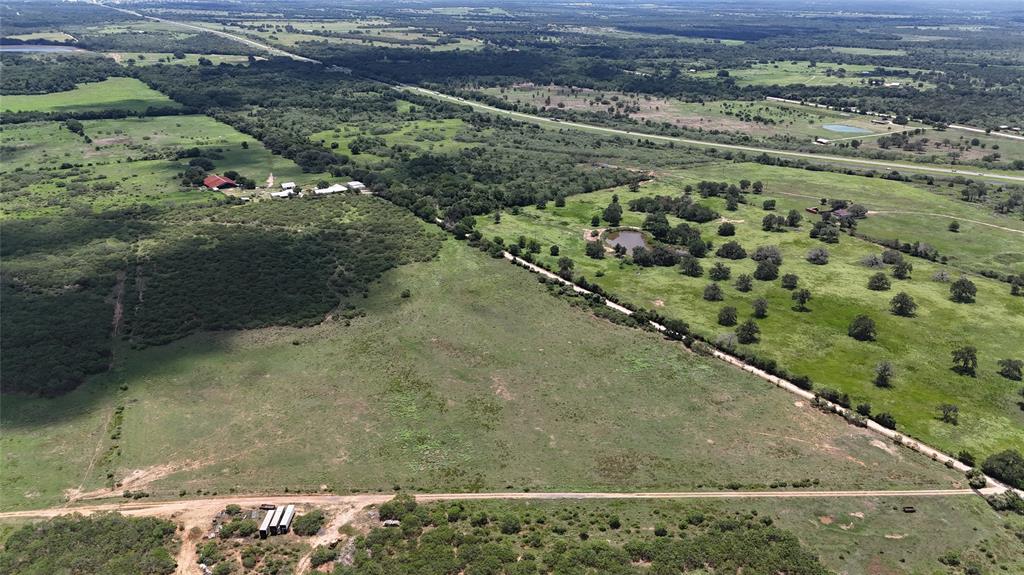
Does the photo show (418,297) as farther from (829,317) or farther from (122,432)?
(829,317)

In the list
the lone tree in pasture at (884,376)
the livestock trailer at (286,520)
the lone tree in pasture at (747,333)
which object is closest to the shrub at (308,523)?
the livestock trailer at (286,520)

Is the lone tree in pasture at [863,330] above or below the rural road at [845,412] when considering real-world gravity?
above

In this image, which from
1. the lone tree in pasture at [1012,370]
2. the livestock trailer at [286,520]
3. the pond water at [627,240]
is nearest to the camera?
the livestock trailer at [286,520]

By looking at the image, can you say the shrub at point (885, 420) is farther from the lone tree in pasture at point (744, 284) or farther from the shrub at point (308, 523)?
the shrub at point (308, 523)

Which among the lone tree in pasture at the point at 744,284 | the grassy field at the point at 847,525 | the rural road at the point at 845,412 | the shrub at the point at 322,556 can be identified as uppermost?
the lone tree in pasture at the point at 744,284

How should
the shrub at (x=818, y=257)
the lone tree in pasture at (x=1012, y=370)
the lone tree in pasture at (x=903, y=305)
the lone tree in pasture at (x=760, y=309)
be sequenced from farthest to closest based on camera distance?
1. the shrub at (x=818, y=257)
2. the lone tree in pasture at (x=903, y=305)
3. the lone tree in pasture at (x=760, y=309)
4. the lone tree in pasture at (x=1012, y=370)

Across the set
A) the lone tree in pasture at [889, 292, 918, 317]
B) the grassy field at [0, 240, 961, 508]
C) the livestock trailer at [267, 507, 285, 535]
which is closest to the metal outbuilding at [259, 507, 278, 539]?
the livestock trailer at [267, 507, 285, 535]
